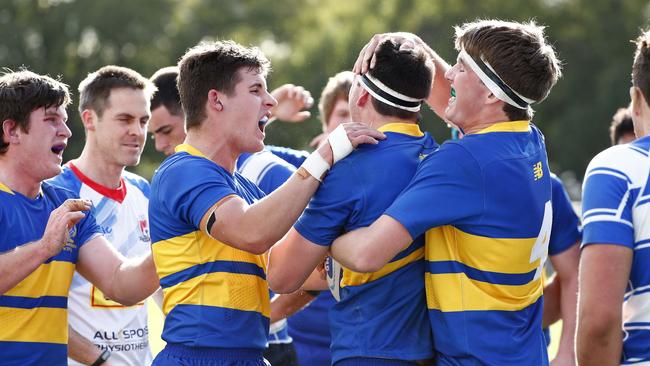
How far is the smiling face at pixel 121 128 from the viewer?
668 cm

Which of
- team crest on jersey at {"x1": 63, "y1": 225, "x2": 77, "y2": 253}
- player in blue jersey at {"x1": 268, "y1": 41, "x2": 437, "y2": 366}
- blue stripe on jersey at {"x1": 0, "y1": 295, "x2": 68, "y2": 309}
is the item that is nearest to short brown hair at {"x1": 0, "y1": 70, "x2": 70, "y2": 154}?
Answer: team crest on jersey at {"x1": 63, "y1": 225, "x2": 77, "y2": 253}

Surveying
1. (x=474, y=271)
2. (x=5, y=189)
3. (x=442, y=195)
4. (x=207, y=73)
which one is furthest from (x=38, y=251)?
(x=474, y=271)

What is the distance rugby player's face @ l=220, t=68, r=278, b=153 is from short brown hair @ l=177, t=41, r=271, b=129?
3 cm

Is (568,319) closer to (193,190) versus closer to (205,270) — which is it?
(205,270)

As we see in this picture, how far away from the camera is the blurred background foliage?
42.0 m

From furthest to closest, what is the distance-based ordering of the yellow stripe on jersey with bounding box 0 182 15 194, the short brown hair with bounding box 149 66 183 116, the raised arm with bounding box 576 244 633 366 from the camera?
the short brown hair with bounding box 149 66 183 116 → the yellow stripe on jersey with bounding box 0 182 15 194 → the raised arm with bounding box 576 244 633 366

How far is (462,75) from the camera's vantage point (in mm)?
4461

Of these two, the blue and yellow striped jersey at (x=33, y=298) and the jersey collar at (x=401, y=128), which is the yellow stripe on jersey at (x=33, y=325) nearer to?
the blue and yellow striped jersey at (x=33, y=298)

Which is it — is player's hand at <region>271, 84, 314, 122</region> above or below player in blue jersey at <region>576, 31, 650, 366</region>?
above

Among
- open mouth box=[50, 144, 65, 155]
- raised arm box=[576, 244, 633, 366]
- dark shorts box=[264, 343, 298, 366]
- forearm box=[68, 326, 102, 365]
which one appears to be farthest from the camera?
dark shorts box=[264, 343, 298, 366]

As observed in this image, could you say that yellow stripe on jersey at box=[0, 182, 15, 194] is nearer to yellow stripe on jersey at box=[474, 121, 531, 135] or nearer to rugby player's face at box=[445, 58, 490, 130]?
rugby player's face at box=[445, 58, 490, 130]

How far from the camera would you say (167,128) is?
23.7 ft

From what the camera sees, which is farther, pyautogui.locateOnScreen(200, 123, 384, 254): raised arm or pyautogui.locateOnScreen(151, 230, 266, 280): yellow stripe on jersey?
pyautogui.locateOnScreen(151, 230, 266, 280): yellow stripe on jersey

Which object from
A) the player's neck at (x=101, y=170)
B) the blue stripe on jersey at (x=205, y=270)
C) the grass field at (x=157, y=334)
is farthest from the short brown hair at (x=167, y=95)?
the grass field at (x=157, y=334)
